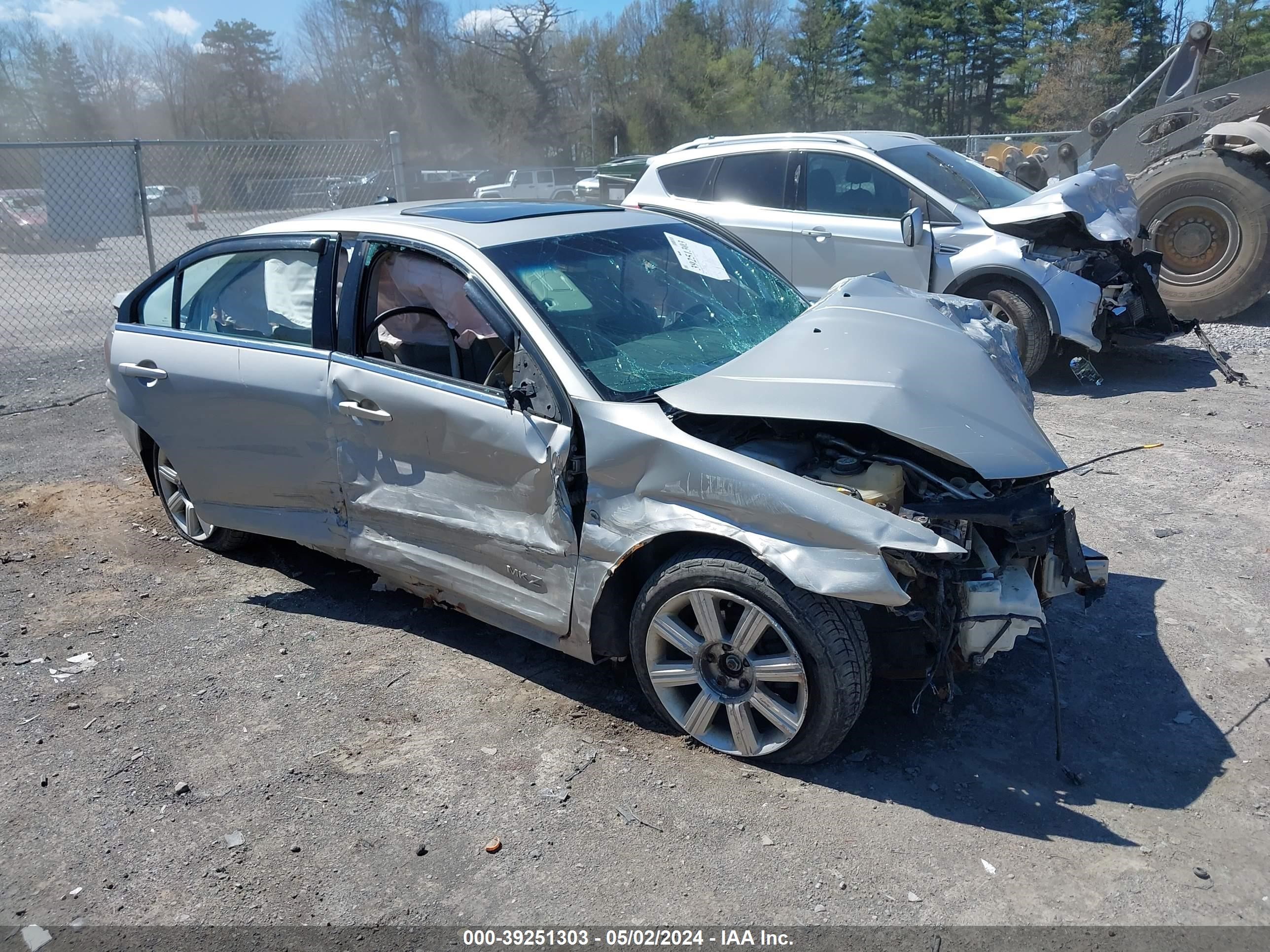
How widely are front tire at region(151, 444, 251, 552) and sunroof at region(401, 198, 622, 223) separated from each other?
1.89 m

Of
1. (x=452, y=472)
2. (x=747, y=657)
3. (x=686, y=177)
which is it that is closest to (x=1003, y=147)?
(x=686, y=177)

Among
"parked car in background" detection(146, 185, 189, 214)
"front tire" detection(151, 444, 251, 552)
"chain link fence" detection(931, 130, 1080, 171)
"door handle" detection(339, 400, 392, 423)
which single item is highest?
"chain link fence" detection(931, 130, 1080, 171)

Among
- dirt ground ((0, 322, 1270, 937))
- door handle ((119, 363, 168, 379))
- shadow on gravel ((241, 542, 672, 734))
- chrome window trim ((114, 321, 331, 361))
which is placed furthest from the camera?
door handle ((119, 363, 168, 379))

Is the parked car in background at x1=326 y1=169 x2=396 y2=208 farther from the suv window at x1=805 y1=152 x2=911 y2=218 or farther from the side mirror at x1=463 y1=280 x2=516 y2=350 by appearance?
the side mirror at x1=463 y1=280 x2=516 y2=350

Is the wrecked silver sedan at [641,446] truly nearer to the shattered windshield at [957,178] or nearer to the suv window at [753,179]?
the shattered windshield at [957,178]

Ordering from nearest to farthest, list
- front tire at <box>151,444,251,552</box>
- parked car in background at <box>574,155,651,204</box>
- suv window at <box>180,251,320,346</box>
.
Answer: suv window at <box>180,251,320,346</box>
front tire at <box>151,444,251,552</box>
parked car in background at <box>574,155,651,204</box>

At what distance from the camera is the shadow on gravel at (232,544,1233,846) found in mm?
2965

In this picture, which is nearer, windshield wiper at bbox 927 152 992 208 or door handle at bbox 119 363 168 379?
door handle at bbox 119 363 168 379

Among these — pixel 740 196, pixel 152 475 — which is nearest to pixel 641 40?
pixel 740 196

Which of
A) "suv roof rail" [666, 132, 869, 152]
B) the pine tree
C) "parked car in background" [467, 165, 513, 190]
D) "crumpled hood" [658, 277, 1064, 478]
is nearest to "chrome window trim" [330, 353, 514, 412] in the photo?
"crumpled hood" [658, 277, 1064, 478]

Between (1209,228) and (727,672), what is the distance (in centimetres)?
862

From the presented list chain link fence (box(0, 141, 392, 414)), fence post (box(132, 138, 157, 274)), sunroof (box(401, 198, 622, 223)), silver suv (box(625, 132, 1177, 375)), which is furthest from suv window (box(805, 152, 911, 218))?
fence post (box(132, 138, 157, 274))

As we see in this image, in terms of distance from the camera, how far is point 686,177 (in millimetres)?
8812

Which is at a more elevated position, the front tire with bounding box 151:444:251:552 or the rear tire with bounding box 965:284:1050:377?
the rear tire with bounding box 965:284:1050:377
